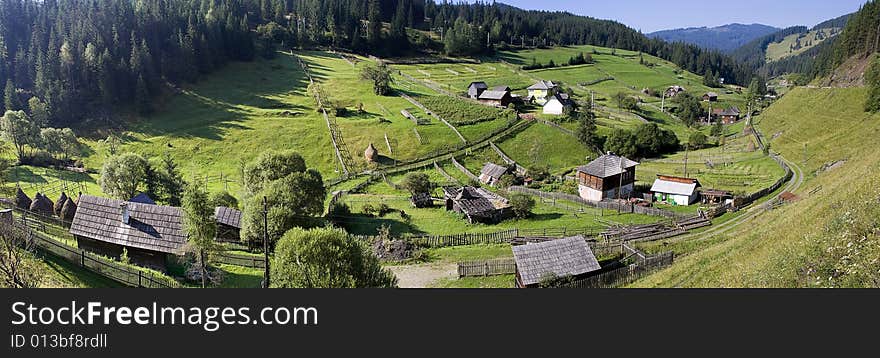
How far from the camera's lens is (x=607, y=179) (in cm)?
5628

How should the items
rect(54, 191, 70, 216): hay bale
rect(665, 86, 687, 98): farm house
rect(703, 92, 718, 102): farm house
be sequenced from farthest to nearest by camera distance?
1. rect(703, 92, 718, 102): farm house
2. rect(665, 86, 687, 98): farm house
3. rect(54, 191, 70, 216): hay bale

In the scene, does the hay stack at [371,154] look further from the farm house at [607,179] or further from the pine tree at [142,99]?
the pine tree at [142,99]

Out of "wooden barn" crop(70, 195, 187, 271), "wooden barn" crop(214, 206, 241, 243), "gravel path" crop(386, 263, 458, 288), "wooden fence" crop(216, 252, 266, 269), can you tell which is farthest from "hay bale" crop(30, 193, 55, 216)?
"gravel path" crop(386, 263, 458, 288)

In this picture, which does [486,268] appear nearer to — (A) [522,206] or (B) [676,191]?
(A) [522,206]

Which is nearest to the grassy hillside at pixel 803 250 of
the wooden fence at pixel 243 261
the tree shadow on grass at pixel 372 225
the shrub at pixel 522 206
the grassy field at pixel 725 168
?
the grassy field at pixel 725 168

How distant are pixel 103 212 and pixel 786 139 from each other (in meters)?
85.1

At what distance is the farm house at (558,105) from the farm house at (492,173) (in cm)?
2989

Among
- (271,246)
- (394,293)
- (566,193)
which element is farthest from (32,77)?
(394,293)

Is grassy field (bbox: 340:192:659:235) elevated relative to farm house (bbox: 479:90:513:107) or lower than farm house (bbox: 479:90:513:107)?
lower

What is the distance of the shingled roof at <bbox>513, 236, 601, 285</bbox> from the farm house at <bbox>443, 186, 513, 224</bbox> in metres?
16.4

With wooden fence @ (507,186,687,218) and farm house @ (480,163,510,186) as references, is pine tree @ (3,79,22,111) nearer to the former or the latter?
farm house @ (480,163,510,186)

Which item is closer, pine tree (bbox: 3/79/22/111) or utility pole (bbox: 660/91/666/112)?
pine tree (bbox: 3/79/22/111)

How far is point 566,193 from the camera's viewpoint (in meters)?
58.6

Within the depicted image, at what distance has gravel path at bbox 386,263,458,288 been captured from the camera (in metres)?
35.6
